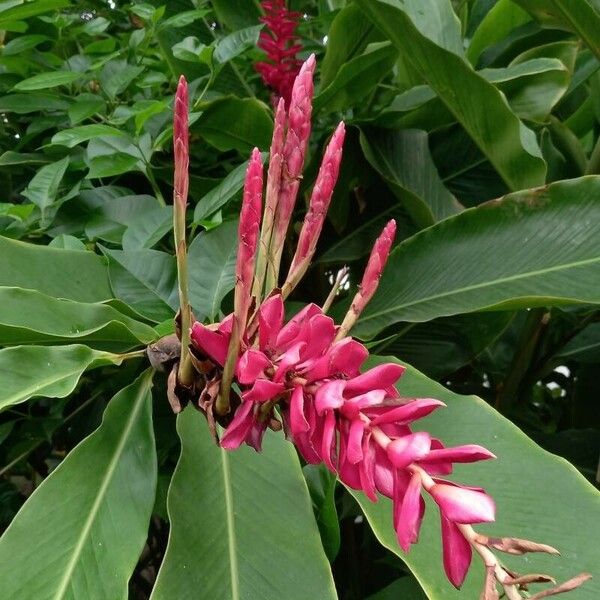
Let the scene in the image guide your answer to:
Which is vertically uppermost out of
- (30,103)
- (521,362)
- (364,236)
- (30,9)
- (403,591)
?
(30,9)

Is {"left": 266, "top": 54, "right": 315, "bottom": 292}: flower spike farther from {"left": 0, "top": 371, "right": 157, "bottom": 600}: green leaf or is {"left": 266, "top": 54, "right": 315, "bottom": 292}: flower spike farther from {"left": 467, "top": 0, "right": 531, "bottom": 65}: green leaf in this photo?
{"left": 467, "top": 0, "right": 531, "bottom": 65}: green leaf

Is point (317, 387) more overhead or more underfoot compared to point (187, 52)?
more underfoot

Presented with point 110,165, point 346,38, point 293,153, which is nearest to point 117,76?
point 110,165

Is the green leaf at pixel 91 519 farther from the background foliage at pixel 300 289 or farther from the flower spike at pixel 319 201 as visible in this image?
the flower spike at pixel 319 201

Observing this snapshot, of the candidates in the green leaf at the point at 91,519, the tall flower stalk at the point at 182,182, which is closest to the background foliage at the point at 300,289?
the green leaf at the point at 91,519

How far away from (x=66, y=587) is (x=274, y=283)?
0.80 feet

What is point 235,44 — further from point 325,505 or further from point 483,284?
point 325,505

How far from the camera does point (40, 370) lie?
0.50 meters

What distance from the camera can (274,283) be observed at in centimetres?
45

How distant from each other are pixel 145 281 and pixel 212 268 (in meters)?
0.06

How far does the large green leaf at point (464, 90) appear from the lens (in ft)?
2.17

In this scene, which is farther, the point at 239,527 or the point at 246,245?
the point at 239,527

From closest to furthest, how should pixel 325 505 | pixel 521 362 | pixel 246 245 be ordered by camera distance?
pixel 246 245 < pixel 325 505 < pixel 521 362

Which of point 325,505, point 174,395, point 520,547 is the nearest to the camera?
point 520,547
